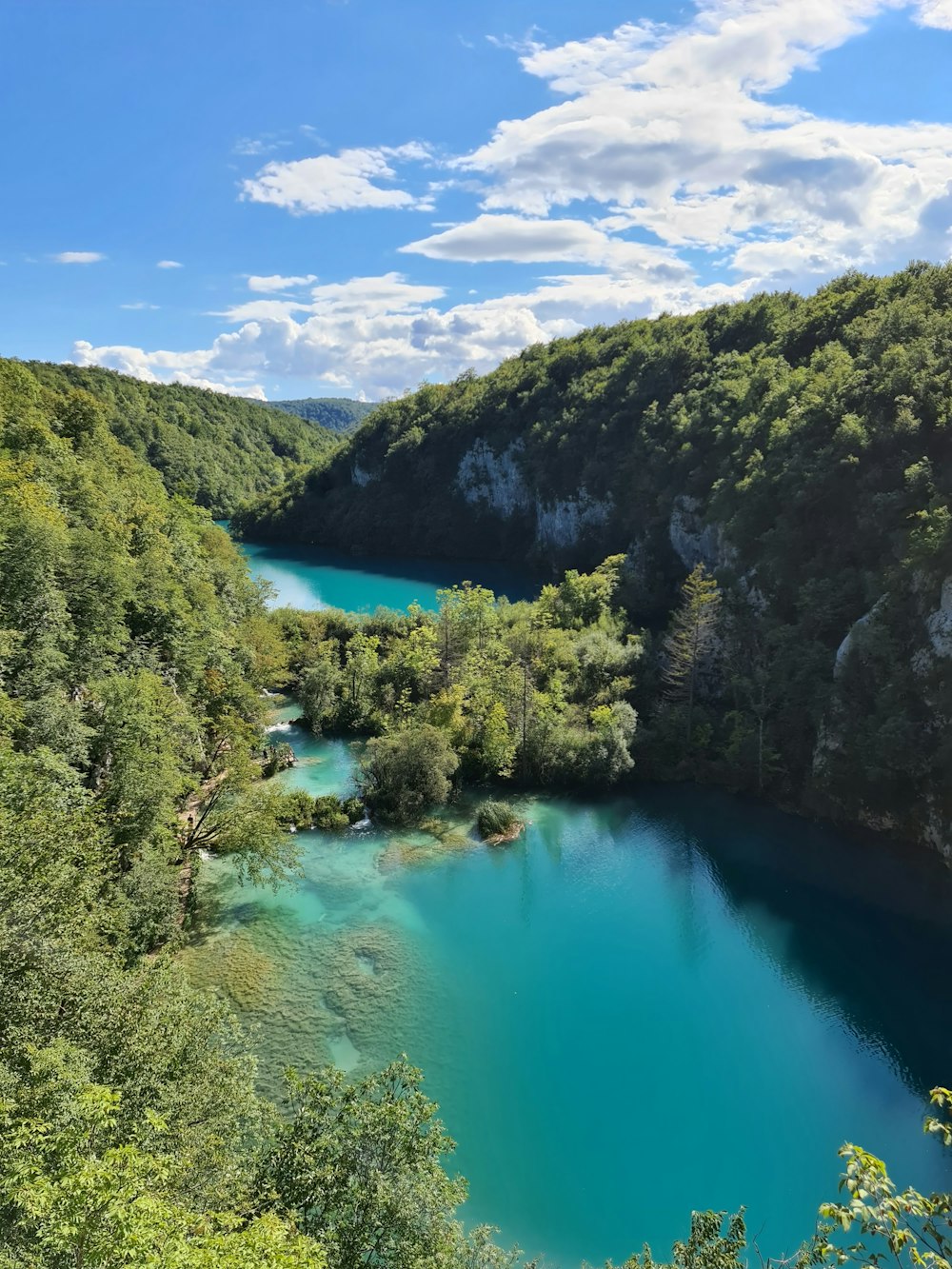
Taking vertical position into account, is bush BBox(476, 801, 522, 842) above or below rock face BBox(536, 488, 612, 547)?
below

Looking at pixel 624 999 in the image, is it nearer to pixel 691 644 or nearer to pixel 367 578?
pixel 691 644

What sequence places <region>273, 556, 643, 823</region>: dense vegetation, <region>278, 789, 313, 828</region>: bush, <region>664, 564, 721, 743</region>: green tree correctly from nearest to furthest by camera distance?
<region>278, 789, 313, 828</region>: bush → <region>273, 556, 643, 823</region>: dense vegetation → <region>664, 564, 721, 743</region>: green tree

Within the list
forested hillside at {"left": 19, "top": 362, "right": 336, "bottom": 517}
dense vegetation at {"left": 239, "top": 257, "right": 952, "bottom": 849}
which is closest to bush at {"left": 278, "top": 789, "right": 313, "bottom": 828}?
dense vegetation at {"left": 239, "top": 257, "right": 952, "bottom": 849}

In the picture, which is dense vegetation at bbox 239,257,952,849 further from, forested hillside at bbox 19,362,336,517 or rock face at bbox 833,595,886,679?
forested hillside at bbox 19,362,336,517

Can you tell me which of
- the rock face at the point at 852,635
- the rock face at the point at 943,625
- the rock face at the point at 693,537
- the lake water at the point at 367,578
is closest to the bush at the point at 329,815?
the rock face at the point at 852,635

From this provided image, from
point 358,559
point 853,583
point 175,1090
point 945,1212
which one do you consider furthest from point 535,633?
point 358,559

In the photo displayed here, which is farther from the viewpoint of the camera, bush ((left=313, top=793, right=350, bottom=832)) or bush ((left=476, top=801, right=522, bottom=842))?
bush ((left=313, top=793, right=350, bottom=832))

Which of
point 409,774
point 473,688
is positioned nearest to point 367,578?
point 473,688

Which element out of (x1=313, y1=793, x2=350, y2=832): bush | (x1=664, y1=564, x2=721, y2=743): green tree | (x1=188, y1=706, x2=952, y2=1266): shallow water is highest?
(x1=664, y1=564, x2=721, y2=743): green tree
